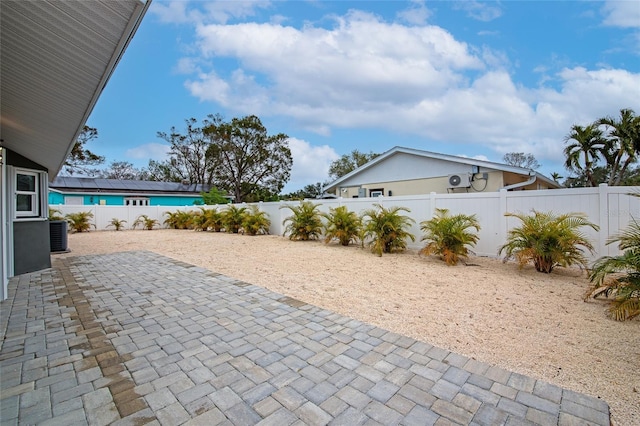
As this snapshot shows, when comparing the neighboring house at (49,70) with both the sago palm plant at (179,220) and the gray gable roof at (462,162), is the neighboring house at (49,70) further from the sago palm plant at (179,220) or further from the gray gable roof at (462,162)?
the sago palm plant at (179,220)

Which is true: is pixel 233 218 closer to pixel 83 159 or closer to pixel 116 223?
pixel 116 223

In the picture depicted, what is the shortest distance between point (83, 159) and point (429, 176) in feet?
90.2

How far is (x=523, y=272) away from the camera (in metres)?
5.61

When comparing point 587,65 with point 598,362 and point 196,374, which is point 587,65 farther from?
point 196,374

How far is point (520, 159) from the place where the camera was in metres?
30.3

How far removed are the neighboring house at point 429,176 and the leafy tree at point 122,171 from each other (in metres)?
29.0

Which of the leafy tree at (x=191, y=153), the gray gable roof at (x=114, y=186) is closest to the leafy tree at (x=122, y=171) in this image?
the leafy tree at (x=191, y=153)

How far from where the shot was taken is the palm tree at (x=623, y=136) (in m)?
14.9

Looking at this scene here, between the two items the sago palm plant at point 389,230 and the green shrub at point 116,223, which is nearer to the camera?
the sago palm plant at point 389,230

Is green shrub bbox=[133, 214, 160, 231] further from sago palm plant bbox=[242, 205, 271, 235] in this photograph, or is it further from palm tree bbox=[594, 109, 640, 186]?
palm tree bbox=[594, 109, 640, 186]

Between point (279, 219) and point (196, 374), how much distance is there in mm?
10889


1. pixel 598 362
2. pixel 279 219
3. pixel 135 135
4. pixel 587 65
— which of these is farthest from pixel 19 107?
pixel 135 135

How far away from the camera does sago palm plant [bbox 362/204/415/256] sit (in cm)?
767

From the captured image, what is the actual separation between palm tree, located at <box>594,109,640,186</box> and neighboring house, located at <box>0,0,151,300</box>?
70.5 feet
